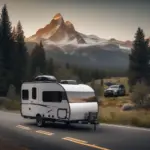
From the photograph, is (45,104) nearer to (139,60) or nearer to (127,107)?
(127,107)

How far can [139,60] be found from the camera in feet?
37.7

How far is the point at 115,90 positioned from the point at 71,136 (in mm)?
3387

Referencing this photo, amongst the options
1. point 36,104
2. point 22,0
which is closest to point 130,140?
point 36,104

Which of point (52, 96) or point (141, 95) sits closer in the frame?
point (52, 96)

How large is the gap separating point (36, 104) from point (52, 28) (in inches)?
118

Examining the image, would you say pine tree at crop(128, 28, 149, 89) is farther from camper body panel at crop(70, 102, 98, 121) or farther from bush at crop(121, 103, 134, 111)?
camper body panel at crop(70, 102, 98, 121)

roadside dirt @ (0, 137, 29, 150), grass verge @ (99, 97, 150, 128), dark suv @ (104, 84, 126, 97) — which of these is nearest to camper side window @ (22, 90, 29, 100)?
grass verge @ (99, 97, 150, 128)

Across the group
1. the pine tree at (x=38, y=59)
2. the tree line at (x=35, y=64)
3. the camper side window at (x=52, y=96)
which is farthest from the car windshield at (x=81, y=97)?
the pine tree at (x=38, y=59)

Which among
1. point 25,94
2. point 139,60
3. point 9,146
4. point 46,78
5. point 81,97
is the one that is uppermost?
point 139,60

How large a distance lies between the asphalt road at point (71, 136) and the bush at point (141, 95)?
1.30m

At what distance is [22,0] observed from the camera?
11859 mm

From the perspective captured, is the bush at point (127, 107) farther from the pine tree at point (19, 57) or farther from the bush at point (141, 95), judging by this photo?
the pine tree at point (19, 57)

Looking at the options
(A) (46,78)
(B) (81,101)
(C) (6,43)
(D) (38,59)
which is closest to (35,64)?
(D) (38,59)

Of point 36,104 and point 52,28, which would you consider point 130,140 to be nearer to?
point 36,104
